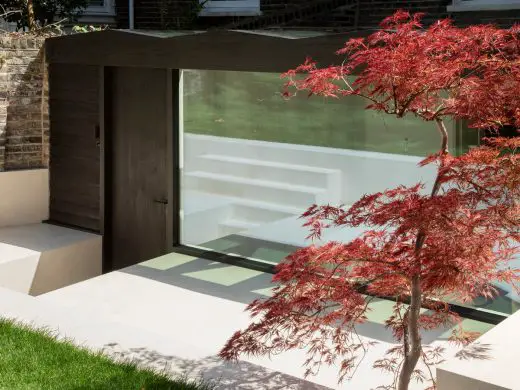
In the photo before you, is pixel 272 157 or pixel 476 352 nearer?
pixel 476 352

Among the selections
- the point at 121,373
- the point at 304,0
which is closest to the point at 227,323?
the point at 121,373

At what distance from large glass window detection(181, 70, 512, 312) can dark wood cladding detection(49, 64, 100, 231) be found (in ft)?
4.21

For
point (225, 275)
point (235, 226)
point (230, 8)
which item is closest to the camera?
point (225, 275)

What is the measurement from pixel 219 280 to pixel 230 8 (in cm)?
772

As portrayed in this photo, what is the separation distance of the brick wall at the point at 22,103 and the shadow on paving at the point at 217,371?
15.5 feet

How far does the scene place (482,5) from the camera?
1196cm

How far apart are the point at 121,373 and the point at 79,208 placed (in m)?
4.93

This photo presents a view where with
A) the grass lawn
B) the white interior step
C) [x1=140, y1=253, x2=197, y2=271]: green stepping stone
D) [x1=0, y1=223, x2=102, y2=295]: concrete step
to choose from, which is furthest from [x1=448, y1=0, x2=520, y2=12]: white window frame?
the grass lawn

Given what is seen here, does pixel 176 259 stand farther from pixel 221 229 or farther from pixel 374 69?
pixel 374 69

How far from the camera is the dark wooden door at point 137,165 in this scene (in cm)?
929

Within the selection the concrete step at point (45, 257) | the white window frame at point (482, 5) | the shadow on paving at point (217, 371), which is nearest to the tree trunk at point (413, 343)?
the shadow on paving at point (217, 371)

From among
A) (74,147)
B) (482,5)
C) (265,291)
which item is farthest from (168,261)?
(482,5)

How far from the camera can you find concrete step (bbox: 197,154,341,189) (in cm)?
819

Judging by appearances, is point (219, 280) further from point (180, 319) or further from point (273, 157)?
point (273, 157)
